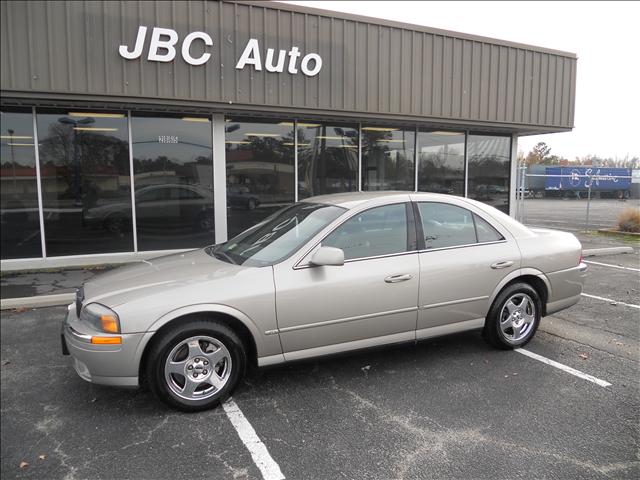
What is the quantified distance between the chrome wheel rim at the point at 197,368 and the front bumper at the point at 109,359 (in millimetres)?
241

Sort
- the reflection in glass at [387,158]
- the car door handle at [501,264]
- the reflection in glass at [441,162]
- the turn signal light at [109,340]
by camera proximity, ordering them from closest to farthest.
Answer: the turn signal light at [109,340] < the car door handle at [501,264] < the reflection in glass at [387,158] < the reflection in glass at [441,162]

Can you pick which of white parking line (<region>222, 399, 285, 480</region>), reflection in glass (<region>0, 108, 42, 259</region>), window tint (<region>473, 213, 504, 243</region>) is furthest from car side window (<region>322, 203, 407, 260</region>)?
reflection in glass (<region>0, 108, 42, 259</region>)

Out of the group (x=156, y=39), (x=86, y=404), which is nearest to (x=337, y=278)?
(x=86, y=404)

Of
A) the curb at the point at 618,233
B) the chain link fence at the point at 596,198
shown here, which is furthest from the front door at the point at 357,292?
the curb at the point at 618,233

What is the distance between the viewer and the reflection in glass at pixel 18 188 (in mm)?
8281

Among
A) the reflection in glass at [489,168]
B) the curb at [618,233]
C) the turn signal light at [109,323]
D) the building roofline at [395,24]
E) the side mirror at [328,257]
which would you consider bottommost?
the curb at [618,233]

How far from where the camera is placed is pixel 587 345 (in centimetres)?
477

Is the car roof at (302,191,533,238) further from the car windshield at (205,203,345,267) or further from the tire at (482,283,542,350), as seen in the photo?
the tire at (482,283,542,350)

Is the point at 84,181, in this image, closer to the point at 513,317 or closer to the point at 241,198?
the point at 241,198

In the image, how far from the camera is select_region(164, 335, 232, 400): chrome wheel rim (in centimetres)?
332

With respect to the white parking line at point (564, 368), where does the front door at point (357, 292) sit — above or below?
above

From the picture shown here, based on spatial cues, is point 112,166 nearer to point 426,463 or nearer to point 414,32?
point 414,32

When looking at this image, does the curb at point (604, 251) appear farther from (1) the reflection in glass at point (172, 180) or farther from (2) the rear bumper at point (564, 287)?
(1) the reflection in glass at point (172, 180)

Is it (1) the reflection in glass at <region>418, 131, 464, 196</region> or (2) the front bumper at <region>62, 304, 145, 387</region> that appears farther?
(1) the reflection in glass at <region>418, 131, 464, 196</region>
